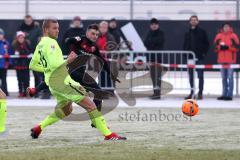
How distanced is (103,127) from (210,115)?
485 centimetres

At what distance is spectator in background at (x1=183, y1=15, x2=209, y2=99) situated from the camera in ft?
66.6

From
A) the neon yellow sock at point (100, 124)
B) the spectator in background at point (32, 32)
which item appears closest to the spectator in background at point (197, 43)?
the spectator in background at point (32, 32)

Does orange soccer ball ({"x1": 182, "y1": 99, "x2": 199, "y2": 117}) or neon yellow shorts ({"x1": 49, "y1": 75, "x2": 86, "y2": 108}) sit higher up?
neon yellow shorts ({"x1": 49, "y1": 75, "x2": 86, "y2": 108})

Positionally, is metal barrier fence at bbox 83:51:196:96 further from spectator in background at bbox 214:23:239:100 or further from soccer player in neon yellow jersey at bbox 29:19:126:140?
soccer player in neon yellow jersey at bbox 29:19:126:140

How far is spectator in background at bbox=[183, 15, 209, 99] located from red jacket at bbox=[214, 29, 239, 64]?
14.8 inches

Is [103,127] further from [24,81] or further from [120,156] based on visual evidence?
[24,81]

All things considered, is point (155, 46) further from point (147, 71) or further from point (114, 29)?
point (114, 29)

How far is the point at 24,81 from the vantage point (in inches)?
831

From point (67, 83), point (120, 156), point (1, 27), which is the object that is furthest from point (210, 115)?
point (1, 27)

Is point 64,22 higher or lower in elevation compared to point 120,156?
higher

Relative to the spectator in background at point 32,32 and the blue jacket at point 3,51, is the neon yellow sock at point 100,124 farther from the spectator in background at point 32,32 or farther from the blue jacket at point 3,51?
the blue jacket at point 3,51

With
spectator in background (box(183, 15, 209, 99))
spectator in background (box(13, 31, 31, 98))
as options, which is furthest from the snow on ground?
spectator in background (box(13, 31, 31, 98))

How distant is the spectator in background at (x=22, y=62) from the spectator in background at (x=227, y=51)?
5.06 meters

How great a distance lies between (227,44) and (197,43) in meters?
0.81
